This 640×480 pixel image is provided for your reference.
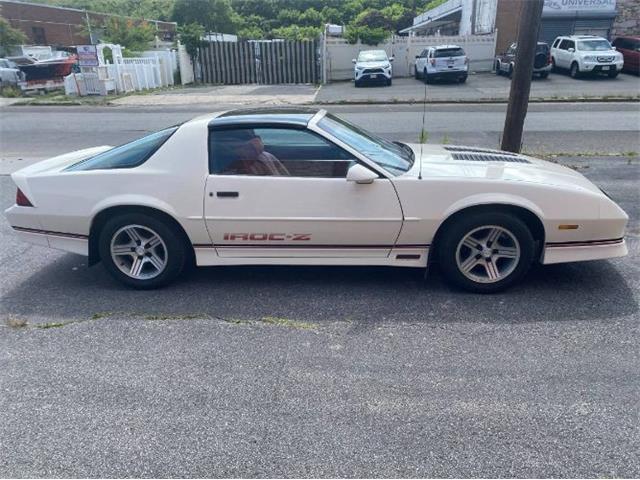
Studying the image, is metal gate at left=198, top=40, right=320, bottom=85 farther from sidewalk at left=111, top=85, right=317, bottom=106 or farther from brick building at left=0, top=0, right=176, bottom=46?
brick building at left=0, top=0, right=176, bottom=46

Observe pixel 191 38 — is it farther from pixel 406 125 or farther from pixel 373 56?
pixel 406 125

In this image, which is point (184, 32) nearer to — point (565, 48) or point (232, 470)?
point (565, 48)

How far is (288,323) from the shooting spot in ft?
12.7

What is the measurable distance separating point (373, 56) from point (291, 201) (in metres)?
24.2

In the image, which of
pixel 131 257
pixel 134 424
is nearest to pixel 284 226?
pixel 131 257

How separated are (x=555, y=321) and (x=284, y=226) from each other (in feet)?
6.90

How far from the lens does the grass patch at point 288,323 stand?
3.81 meters

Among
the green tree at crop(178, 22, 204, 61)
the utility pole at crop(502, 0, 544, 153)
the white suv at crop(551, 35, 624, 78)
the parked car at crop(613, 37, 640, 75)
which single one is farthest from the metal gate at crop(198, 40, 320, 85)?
the utility pole at crop(502, 0, 544, 153)

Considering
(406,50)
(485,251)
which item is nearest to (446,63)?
(406,50)

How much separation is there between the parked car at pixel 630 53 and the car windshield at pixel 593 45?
205 centimetres

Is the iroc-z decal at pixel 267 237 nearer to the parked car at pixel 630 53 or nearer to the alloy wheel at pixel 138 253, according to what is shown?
the alloy wheel at pixel 138 253

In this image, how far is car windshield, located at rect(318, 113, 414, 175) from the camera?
14.1ft

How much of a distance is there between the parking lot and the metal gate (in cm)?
2659

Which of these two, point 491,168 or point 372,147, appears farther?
point 372,147
